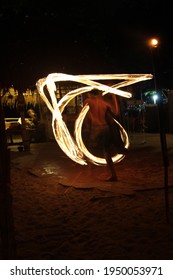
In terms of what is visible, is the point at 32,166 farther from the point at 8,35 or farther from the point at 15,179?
the point at 8,35

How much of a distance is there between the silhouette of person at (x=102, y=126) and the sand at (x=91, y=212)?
588 millimetres

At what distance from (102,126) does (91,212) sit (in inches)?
105

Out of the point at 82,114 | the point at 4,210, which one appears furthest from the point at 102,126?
the point at 4,210

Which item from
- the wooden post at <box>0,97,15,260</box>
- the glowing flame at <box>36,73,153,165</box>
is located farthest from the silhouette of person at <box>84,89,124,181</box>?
the wooden post at <box>0,97,15,260</box>

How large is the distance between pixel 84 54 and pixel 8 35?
308 centimetres

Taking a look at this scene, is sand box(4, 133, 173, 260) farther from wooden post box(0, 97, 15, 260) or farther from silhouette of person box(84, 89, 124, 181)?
wooden post box(0, 97, 15, 260)

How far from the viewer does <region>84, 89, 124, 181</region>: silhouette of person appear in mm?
8977

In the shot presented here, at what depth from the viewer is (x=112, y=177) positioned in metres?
8.98

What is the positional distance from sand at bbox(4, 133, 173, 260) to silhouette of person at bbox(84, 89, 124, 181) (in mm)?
588

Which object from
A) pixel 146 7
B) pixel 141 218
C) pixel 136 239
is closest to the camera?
pixel 136 239

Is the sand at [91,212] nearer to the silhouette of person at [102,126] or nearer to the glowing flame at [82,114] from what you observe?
the glowing flame at [82,114]

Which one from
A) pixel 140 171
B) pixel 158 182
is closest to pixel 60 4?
pixel 140 171

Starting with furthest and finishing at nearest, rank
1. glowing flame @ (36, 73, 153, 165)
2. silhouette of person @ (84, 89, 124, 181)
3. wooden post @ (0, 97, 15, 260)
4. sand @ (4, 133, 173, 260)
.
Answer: glowing flame @ (36, 73, 153, 165) → silhouette of person @ (84, 89, 124, 181) → sand @ (4, 133, 173, 260) → wooden post @ (0, 97, 15, 260)

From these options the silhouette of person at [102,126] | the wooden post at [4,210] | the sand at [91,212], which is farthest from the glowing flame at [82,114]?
the wooden post at [4,210]
